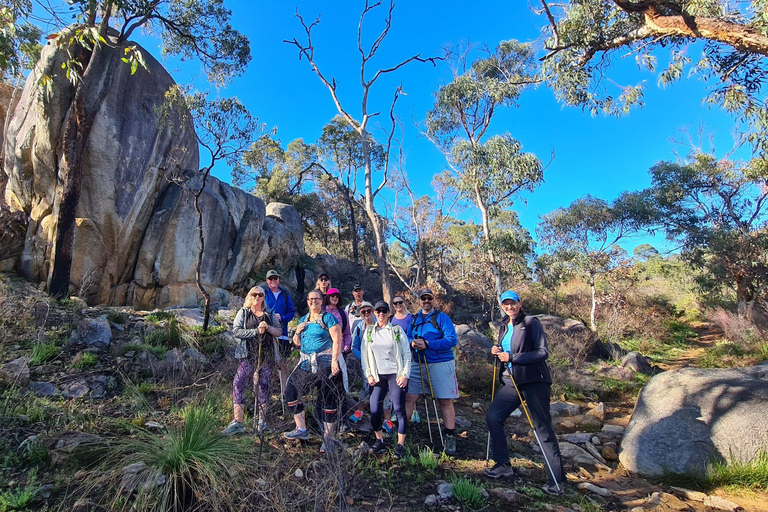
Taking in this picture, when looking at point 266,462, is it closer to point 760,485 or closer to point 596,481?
point 596,481

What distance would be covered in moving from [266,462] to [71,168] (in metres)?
10.4

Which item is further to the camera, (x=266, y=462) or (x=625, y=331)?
(x=625, y=331)

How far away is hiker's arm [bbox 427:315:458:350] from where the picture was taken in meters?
4.93

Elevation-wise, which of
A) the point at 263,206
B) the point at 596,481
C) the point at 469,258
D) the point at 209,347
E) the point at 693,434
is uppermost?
the point at 263,206

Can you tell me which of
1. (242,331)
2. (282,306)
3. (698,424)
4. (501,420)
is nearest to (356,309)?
(282,306)

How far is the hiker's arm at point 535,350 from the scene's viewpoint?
397 cm

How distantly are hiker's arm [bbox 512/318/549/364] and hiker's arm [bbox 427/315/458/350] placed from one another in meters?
1.01

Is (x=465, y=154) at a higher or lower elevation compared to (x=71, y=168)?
higher

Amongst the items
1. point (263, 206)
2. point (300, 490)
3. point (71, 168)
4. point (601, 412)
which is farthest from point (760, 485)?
point (263, 206)

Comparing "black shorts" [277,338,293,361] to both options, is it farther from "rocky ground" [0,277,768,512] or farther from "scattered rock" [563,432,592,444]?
"scattered rock" [563,432,592,444]

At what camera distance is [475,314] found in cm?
1812

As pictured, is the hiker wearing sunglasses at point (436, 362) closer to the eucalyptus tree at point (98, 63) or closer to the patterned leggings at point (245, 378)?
the patterned leggings at point (245, 378)

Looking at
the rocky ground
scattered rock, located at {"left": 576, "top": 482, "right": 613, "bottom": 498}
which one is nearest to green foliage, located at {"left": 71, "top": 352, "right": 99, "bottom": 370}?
the rocky ground

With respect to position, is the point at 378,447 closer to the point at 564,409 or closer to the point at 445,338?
the point at 445,338
